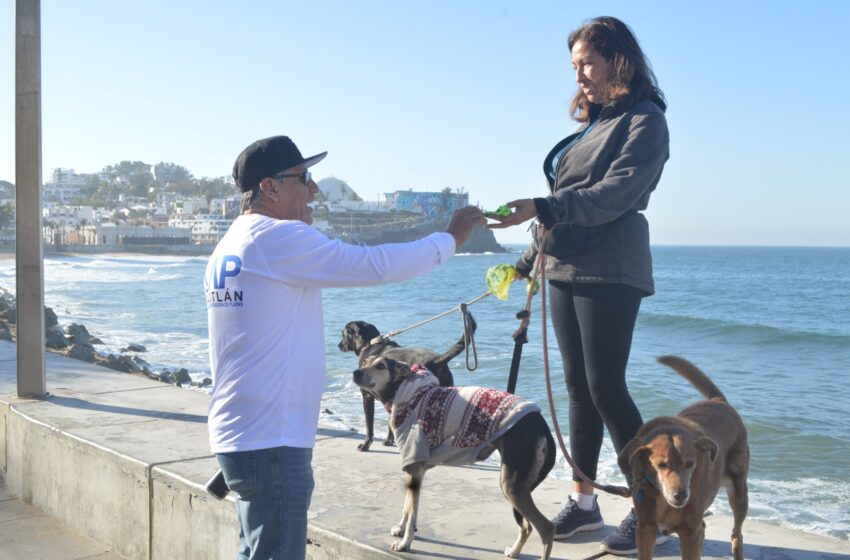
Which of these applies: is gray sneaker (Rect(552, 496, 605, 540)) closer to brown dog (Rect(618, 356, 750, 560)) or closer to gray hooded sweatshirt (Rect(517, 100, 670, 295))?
brown dog (Rect(618, 356, 750, 560))

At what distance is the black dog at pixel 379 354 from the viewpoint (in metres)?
5.68

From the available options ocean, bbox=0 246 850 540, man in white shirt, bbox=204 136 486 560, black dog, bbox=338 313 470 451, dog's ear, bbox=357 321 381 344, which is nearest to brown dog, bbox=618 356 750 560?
man in white shirt, bbox=204 136 486 560

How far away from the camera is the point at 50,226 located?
128 m

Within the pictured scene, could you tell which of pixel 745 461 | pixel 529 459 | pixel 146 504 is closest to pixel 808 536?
pixel 745 461

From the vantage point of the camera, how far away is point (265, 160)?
2.73m

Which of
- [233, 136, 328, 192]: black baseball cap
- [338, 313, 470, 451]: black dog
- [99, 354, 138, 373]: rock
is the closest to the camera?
[233, 136, 328, 192]: black baseball cap

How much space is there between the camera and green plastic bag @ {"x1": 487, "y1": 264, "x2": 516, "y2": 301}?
397 centimetres

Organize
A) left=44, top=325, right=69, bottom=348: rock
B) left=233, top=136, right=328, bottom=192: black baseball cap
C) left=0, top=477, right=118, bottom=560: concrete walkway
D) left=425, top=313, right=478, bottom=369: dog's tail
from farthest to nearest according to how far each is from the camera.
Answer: left=44, top=325, right=69, bottom=348: rock
left=425, top=313, right=478, bottom=369: dog's tail
left=0, top=477, right=118, bottom=560: concrete walkway
left=233, top=136, right=328, bottom=192: black baseball cap

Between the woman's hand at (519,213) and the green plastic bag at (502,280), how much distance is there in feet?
2.50

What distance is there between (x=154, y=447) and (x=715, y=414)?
10.1ft

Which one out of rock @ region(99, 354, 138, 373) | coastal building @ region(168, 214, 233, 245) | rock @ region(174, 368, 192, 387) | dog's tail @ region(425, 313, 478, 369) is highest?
coastal building @ region(168, 214, 233, 245)

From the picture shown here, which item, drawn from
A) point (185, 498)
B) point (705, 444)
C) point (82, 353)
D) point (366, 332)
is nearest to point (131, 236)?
point (82, 353)

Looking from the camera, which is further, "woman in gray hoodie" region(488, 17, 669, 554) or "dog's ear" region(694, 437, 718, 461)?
"woman in gray hoodie" region(488, 17, 669, 554)

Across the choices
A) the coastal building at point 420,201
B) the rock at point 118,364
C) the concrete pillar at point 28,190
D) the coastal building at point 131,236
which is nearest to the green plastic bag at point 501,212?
the concrete pillar at point 28,190
